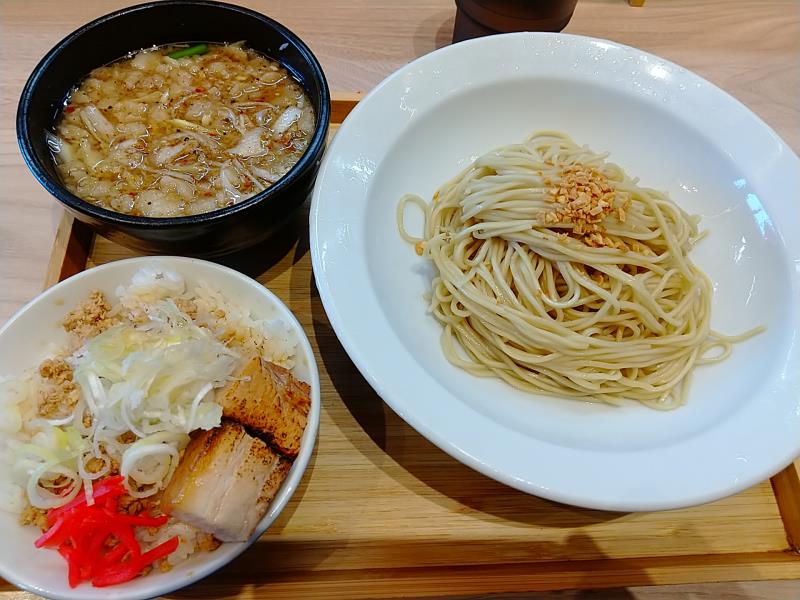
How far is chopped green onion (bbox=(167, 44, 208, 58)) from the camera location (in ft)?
6.66

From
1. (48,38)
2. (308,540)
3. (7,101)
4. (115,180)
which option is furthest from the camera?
(48,38)

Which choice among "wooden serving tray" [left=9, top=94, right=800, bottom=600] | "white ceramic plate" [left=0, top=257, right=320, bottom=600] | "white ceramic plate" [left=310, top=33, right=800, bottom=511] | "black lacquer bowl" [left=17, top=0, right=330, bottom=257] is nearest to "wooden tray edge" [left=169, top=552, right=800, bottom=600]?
"wooden serving tray" [left=9, top=94, right=800, bottom=600]

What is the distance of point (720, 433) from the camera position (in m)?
1.43

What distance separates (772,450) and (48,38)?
315 cm

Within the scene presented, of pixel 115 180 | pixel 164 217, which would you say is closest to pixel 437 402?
pixel 164 217

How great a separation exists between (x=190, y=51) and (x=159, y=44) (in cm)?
12

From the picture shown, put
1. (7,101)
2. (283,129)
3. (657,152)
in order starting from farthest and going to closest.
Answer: (7,101) < (657,152) < (283,129)

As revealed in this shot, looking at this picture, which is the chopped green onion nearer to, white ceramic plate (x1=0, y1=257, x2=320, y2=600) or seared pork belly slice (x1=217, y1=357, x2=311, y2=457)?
white ceramic plate (x1=0, y1=257, x2=320, y2=600)

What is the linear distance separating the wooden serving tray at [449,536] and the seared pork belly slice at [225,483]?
0.26 metres

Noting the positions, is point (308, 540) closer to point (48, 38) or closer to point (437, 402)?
point (437, 402)

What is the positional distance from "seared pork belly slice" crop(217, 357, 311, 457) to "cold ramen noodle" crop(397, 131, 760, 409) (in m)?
0.51

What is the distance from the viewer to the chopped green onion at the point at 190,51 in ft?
6.66

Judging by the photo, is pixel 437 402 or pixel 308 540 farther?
pixel 308 540

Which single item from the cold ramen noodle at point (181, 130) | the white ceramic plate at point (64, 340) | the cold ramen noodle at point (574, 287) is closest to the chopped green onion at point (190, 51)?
the cold ramen noodle at point (181, 130)
